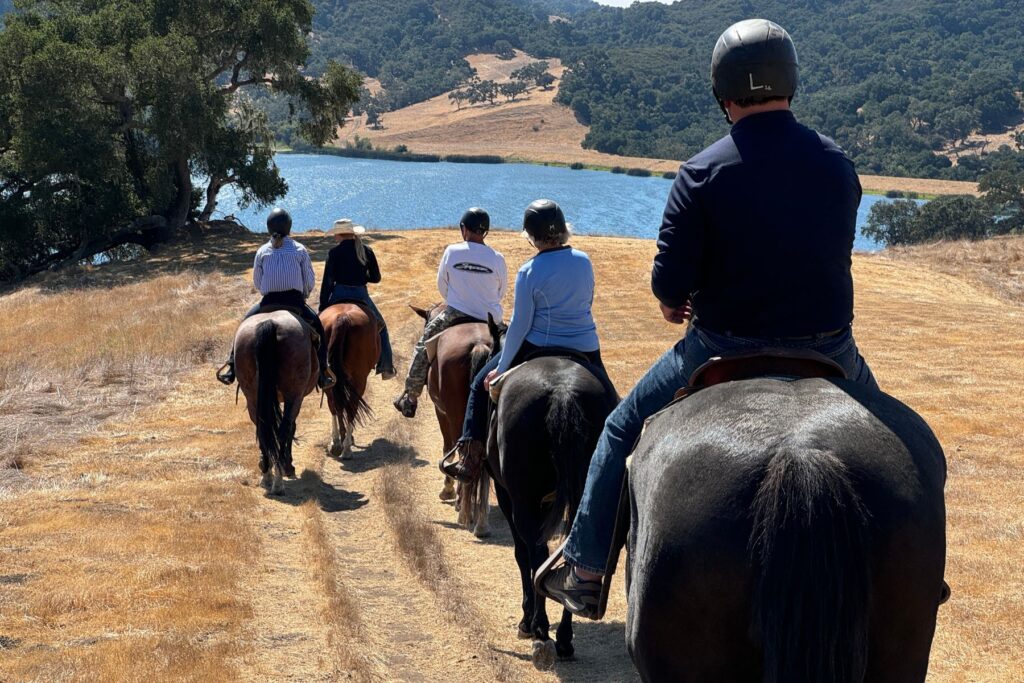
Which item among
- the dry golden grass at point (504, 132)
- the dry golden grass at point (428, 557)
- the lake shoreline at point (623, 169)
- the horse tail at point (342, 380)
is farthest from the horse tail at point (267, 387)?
the dry golden grass at point (504, 132)

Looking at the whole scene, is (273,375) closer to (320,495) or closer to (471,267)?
(320,495)

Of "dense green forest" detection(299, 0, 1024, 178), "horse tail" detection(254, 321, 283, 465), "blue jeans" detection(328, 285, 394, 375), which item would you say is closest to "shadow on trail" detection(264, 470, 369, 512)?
"horse tail" detection(254, 321, 283, 465)

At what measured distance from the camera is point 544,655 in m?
6.84

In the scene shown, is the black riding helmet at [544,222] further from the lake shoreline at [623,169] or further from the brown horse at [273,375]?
the lake shoreline at [623,169]

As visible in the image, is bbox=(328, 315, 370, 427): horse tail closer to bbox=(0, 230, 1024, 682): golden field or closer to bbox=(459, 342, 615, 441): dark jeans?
bbox=(0, 230, 1024, 682): golden field

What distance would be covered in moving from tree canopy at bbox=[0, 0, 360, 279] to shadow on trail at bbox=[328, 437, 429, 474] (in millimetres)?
24304

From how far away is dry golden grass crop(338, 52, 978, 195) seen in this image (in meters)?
122

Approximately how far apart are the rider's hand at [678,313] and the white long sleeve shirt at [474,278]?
19.2ft

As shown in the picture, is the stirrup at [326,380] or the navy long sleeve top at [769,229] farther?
the stirrup at [326,380]

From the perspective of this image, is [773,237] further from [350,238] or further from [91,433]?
[91,433]

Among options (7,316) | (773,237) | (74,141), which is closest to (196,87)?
(74,141)

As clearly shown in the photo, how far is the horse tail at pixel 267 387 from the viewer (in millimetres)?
11297

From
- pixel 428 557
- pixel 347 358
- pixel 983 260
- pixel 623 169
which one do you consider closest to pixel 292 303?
pixel 347 358

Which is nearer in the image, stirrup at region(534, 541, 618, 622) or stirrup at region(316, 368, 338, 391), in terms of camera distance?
stirrup at region(534, 541, 618, 622)
